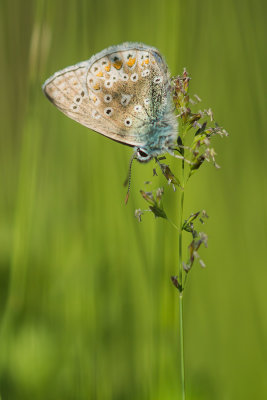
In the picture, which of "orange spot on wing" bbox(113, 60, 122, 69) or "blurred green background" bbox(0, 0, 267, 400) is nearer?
"blurred green background" bbox(0, 0, 267, 400)

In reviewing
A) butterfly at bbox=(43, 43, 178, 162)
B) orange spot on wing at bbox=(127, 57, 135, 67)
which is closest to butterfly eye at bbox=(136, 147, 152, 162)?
butterfly at bbox=(43, 43, 178, 162)

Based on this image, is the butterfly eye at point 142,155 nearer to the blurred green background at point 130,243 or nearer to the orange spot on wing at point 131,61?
the blurred green background at point 130,243

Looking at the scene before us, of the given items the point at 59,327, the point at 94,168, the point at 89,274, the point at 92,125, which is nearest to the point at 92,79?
the point at 92,125

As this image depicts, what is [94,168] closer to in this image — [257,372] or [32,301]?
[32,301]

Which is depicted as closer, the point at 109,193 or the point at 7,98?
the point at 109,193

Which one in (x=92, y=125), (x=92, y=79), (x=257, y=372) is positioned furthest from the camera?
(x=92, y=79)

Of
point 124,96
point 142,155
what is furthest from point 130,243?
point 124,96

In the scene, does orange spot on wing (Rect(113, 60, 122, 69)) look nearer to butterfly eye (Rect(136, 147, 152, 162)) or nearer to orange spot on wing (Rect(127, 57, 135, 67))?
orange spot on wing (Rect(127, 57, 135, 67))
